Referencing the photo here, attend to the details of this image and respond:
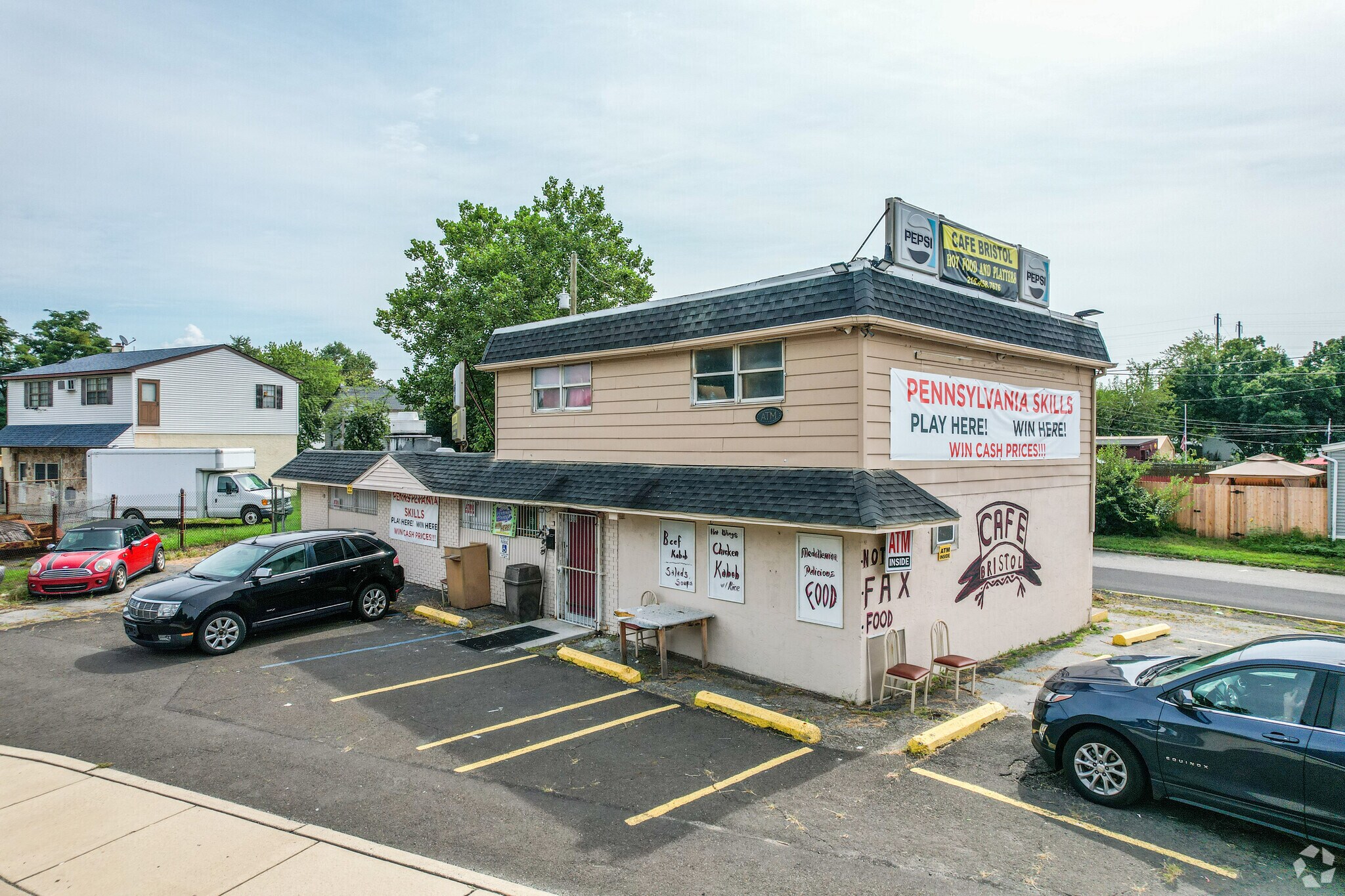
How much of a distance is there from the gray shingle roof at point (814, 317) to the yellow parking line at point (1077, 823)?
547cm

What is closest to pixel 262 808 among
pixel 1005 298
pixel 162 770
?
pixel 162 770

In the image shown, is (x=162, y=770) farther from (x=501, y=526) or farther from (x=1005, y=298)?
(x=1005, y=298)

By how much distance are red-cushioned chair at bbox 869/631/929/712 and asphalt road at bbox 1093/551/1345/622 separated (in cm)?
1135

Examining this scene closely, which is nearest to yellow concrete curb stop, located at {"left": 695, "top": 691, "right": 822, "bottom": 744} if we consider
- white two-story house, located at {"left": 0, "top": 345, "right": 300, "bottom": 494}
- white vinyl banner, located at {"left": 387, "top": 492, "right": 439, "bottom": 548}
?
white vinyl banner, located at {"left": 387, "top": 492, "right": 439, "bottom": 548}

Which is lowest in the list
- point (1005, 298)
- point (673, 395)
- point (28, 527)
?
point (28, 527)

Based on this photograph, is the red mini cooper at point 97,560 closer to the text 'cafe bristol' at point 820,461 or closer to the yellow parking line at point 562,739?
the text 'cafe bristol' at point 820,461

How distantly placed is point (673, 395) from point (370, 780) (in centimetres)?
700

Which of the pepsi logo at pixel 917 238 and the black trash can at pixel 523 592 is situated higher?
the pepsi logo at pixel 917 238

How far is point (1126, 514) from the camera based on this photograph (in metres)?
26.5

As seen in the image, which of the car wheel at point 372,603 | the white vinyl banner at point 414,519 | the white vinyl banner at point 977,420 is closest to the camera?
the white vinyl banner at point 977,420

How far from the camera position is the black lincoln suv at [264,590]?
1158cm

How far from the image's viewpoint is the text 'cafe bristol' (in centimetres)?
977

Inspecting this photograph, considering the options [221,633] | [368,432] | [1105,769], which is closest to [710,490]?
[1105,769]

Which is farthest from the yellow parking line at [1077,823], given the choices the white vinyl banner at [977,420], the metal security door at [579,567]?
the metal security door at [579,567]
